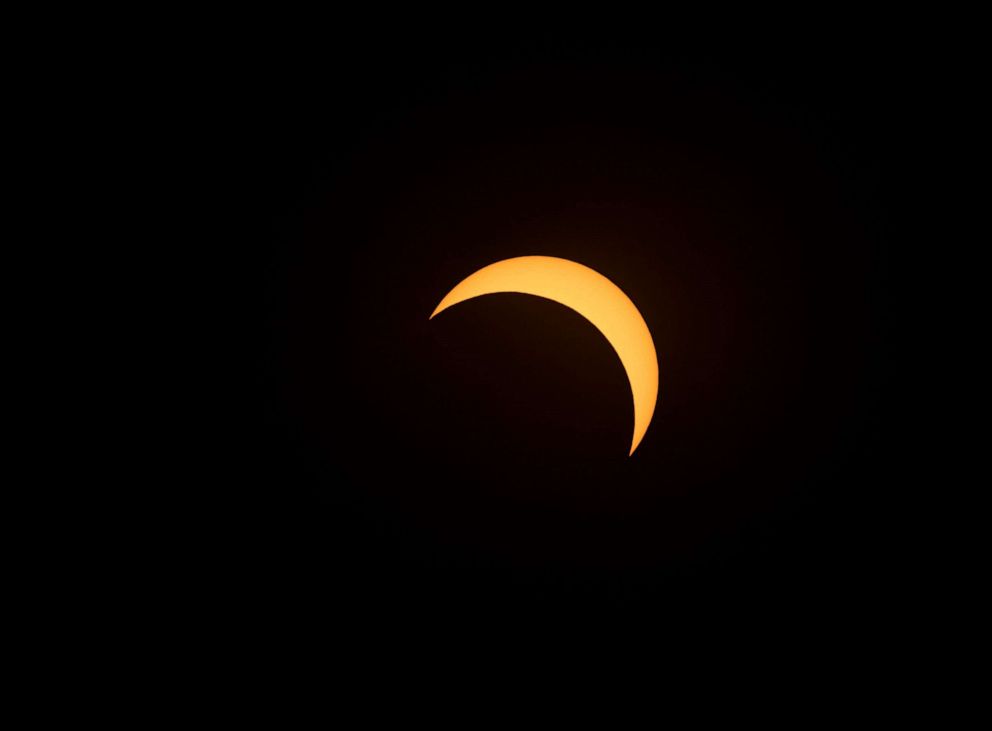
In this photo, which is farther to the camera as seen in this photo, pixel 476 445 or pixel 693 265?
pixel 476 445

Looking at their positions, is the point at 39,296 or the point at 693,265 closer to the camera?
the point at 693,265

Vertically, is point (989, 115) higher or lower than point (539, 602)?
higher

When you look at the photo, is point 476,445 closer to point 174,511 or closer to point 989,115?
point 174,511

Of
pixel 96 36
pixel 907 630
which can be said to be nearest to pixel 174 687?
pixel 96 36

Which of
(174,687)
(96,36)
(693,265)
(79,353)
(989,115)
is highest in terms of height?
(989,115)

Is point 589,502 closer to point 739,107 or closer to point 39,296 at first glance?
point 739,107

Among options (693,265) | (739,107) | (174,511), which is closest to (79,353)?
(174,511)
